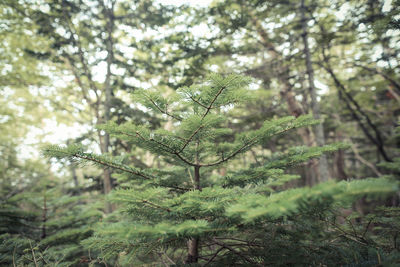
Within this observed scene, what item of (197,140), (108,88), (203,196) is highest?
(108,88)

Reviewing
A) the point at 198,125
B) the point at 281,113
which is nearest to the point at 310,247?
the point at 198,125

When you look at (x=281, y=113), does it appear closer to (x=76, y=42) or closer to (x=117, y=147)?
(x=117, y=147)

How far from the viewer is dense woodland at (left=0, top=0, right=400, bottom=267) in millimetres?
1643

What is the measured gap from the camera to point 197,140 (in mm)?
2066

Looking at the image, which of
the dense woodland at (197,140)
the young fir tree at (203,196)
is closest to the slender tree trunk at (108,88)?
the dense woodland at (197,140)

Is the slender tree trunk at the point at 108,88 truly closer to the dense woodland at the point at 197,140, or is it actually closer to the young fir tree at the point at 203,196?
the dense woodland at the point at 197,140

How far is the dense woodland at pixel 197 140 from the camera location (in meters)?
1.64

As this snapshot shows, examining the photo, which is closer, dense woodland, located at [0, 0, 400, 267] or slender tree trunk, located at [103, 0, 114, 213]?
dense woodland, located at [0, 0, 400, 267]

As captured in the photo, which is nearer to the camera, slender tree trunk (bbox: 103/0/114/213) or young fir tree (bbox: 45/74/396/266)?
young fir tree (bbox: 45/74/396/266)

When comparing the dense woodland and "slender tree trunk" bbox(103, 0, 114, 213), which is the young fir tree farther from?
"slender tree trunk" bbox(103, 0, 114, 213)

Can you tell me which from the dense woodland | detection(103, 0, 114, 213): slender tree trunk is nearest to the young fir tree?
the dense woodland

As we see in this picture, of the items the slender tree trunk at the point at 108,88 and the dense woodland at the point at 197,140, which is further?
the slender tree trunk at the point at 108,88

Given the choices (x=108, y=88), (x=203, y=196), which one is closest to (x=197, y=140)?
(x=203, y=196)

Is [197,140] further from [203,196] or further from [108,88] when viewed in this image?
[108,88]
